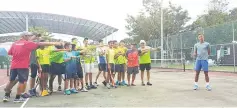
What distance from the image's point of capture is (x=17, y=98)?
9664mm

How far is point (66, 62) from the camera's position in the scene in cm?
1153

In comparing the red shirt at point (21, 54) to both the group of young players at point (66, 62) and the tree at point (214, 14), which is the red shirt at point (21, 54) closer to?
the group of young players at point (66, 62)

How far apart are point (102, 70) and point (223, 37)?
1299 centimetres

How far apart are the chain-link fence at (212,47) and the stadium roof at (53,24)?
22991 mm

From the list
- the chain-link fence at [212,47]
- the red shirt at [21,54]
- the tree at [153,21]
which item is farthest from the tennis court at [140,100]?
the tree at [153,21]

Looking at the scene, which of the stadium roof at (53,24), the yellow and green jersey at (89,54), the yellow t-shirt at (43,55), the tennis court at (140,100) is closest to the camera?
the tennis court at (140,100)

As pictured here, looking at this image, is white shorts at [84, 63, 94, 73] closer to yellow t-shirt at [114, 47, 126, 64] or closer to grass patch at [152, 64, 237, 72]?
yellow t-shirt at [114, 47, 126, 64]

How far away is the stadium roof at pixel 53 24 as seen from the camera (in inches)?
2082

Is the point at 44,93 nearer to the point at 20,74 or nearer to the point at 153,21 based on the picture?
the point at 20,74

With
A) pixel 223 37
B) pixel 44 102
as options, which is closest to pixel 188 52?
pixel 223 37

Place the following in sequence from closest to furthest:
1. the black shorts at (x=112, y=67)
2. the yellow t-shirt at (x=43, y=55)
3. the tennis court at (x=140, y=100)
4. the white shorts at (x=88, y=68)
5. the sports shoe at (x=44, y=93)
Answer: the tennis court at (x=140, y=100) < the sports shoe at (x=44, y=93) < the yellow t-shirt at (x=43, y=55) < the white shorts at (x=88, y=68) < the black shorts at (x=112, y=67)

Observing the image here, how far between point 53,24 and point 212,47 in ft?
123

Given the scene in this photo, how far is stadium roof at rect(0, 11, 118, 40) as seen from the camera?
52.9 meters

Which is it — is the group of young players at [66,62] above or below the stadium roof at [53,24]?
below
